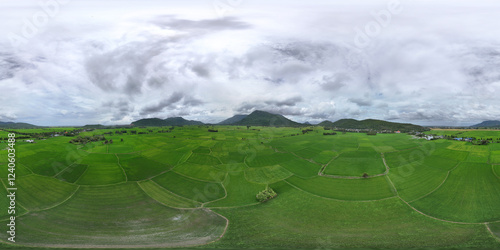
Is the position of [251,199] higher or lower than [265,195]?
lower

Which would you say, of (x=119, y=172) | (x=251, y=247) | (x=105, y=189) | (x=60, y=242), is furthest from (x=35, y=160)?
(x=251, y=247)

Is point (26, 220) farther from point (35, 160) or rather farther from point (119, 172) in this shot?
point (35, 160)

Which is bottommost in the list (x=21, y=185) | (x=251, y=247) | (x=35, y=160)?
(x=251, y=247)

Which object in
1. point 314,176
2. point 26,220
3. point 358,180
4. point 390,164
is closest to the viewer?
point 26,220

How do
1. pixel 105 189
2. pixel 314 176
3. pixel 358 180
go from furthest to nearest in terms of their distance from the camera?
pixel 314 176
pixel 358 180
pixel 105 189

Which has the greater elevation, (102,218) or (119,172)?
(119,172)

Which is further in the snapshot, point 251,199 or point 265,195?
point 251,199

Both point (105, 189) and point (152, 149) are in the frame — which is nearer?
point (105, 189)

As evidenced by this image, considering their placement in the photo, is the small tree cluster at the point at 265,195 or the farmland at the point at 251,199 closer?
the farmland at the point at 251,199
